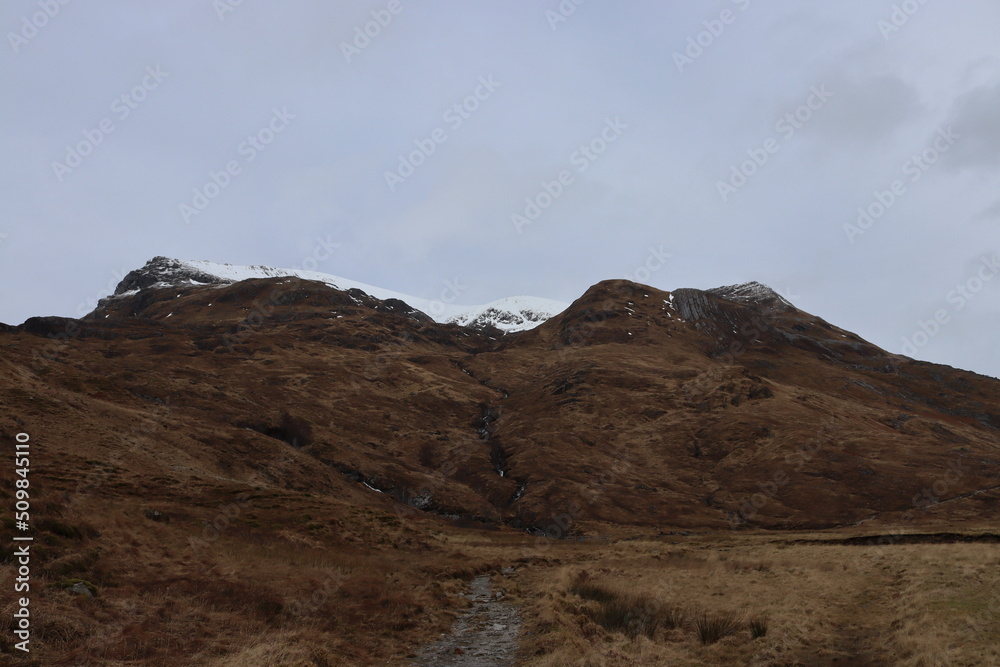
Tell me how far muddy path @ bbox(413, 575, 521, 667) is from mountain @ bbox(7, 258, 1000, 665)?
87 centimetres

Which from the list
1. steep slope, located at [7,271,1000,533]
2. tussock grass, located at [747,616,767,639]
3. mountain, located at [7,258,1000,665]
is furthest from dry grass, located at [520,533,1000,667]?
steep slope, located at [7,271,1000,533]

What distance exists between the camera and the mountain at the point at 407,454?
18.5 meters

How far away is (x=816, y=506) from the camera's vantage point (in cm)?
7194

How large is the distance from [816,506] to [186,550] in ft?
236

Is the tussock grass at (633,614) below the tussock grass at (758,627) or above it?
below

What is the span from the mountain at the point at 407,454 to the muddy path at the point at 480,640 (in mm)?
871

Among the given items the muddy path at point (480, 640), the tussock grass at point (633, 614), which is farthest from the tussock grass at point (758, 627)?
the muddy path at point (480, 640)

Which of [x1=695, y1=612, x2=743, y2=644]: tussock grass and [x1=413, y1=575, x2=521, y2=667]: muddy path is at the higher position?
[x1=695, y1=612, x2=743, y2=644]: tussock grass

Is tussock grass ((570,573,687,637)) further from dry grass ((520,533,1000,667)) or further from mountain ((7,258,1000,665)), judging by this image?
mountain ((7,258,1000,665))

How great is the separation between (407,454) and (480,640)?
228ft

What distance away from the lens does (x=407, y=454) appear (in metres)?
87.6

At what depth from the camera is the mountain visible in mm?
18469

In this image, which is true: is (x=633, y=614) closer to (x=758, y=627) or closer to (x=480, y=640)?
(x=758, y=627)

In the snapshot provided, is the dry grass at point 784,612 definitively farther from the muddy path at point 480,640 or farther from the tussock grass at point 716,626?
the muddy path at point 480,640
